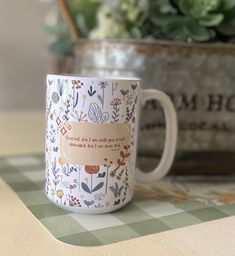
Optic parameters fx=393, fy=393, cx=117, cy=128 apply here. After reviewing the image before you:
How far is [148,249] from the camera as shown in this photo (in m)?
0.30

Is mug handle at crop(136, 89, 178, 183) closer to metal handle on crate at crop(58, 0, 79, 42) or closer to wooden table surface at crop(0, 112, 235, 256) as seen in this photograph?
wooden table surface at crop(0, 112, 235, 256)

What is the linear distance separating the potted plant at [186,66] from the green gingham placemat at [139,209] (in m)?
0.04

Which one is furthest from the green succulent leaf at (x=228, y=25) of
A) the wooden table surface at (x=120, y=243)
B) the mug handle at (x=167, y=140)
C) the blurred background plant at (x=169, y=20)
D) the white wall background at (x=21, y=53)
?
the white wall background at (x=21, y=53)

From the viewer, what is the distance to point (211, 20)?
0.47 meters

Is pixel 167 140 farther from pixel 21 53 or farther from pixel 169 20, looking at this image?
pixel 21 53

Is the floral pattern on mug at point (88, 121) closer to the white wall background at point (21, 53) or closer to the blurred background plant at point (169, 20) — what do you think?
the blurred background plant at point (169, 20)

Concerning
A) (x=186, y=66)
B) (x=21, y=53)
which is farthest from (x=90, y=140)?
(x=21, y=53)

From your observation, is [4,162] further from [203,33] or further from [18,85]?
[18,85]

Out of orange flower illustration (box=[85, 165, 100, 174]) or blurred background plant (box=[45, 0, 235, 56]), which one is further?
blurred background plant (box=[45, 0, 235, 56])

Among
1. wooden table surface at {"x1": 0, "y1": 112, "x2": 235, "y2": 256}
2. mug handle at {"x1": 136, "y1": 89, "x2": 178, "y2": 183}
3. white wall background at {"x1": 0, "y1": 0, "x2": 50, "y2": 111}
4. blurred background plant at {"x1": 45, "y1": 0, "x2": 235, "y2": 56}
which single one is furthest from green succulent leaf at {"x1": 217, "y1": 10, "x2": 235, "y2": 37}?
white wall background at {"x1": 0, "y1": 0, "x2": 50, "y2": 111}

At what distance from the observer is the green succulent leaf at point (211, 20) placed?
18.2 inches

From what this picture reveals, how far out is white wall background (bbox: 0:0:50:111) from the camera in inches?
45.0

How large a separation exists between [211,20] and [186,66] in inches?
2.4

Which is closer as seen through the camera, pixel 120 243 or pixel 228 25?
pixel 120 243
